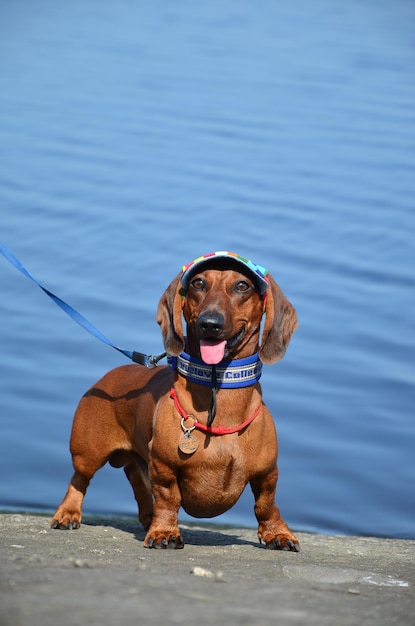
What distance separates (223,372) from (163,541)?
2.42ft

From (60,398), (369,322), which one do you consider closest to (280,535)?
(60,398)

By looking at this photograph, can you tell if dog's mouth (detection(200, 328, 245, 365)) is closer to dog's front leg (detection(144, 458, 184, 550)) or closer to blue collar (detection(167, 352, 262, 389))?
blue collar (detection(167, 352, 262, 389))

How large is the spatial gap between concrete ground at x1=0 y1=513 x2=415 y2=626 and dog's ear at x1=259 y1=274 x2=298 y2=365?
0.83 m

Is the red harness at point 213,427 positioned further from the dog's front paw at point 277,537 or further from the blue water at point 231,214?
the blue water at point 231,214

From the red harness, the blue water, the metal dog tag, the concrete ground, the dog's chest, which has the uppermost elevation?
the blue water

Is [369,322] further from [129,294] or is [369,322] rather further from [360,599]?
[360,599]

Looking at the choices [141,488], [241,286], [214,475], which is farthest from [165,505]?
[141,488]

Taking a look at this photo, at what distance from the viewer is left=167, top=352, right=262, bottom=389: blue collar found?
5188mm

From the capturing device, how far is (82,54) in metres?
24.3

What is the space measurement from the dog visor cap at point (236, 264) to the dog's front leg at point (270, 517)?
0.82m

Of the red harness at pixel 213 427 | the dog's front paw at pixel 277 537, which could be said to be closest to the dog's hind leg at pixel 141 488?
the dog's front paw at pixel 277 537

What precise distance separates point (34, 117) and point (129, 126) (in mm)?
1642

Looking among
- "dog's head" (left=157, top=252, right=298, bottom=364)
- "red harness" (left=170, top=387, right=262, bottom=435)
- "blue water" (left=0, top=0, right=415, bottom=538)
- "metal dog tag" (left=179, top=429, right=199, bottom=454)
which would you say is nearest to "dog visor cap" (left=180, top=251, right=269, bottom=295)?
"dog's head" (left=157, top=252, right=298, bottom=364)

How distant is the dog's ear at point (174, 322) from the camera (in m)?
5.21
